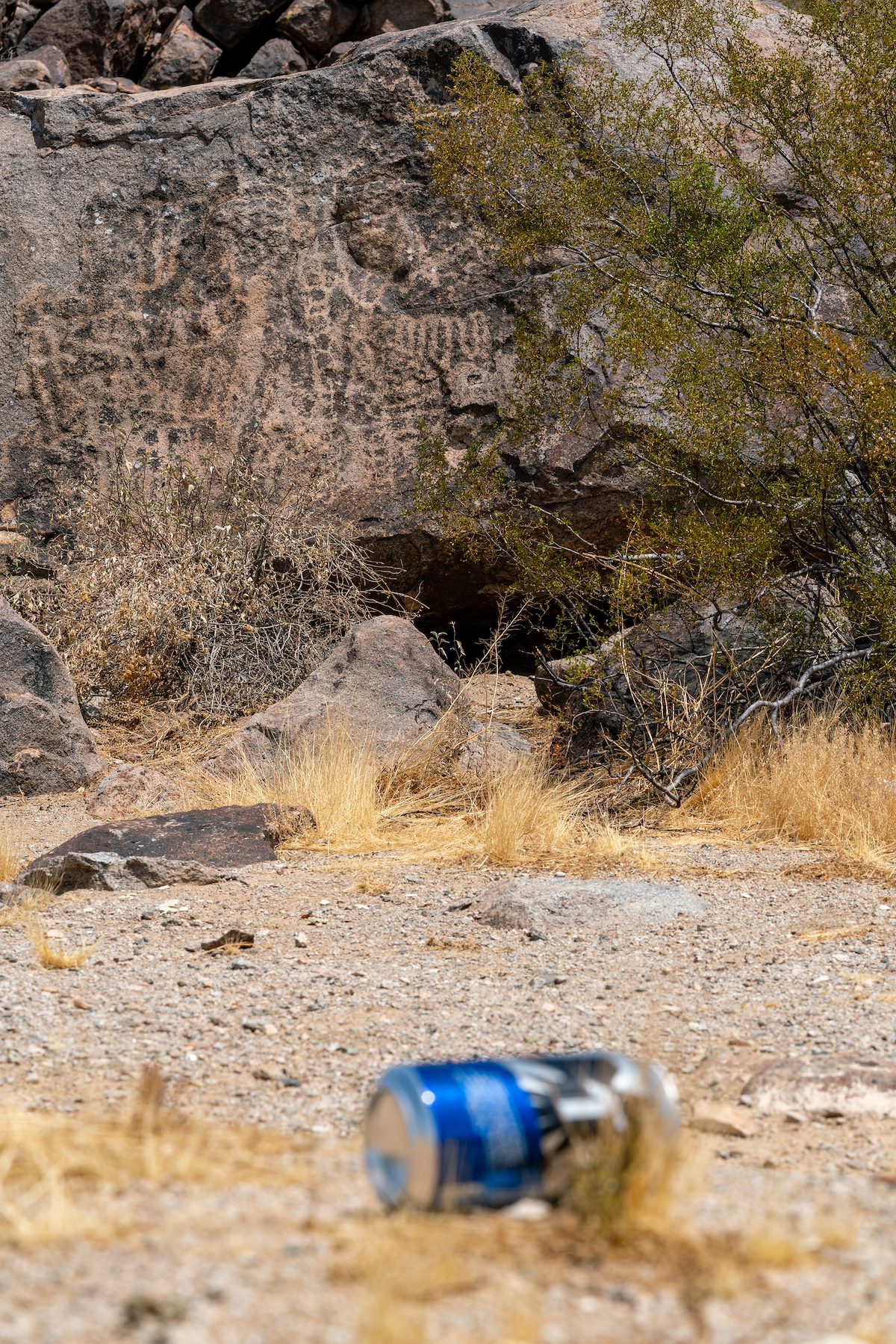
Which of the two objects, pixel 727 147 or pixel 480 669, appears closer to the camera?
pixel 727 147

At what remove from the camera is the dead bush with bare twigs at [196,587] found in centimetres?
795

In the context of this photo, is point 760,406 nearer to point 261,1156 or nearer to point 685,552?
point 685,552

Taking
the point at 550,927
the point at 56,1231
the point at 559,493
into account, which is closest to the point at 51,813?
the point at 550,927

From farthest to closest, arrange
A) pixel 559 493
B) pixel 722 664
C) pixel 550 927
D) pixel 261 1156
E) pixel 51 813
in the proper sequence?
pixel 559 493 < pixel 722 664 < pixel 51 813 < pixel 550 927 < pixel 261 1156

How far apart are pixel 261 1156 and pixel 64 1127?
1.24 feet

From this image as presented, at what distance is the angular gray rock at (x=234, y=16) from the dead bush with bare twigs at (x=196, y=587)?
6717 mm

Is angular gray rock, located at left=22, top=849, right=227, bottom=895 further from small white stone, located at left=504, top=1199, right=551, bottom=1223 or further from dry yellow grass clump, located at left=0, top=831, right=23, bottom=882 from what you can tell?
small white stone, located at left=504, top=1199, right=551, bottom=1223

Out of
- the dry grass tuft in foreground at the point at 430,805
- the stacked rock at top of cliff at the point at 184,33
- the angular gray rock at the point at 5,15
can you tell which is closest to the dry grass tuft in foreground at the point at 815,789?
the dry grass tuft in foreground at the point at 430,805

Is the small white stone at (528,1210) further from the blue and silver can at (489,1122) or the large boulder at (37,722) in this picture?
the large boulder at (37,722)

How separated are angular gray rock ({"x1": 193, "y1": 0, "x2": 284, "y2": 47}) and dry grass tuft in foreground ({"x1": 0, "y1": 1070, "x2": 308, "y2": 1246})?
12940 millimetres

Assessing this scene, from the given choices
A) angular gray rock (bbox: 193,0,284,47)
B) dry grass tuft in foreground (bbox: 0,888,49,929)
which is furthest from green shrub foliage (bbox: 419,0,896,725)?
angular gray rock (bbox: 193,0,284,47)

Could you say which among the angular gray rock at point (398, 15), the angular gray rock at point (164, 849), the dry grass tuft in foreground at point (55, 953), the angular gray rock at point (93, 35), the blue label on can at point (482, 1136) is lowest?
the angular gray rock at point (164, 849)

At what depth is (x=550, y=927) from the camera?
4.24 m

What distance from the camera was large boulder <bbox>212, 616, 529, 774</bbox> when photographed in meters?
6.68
